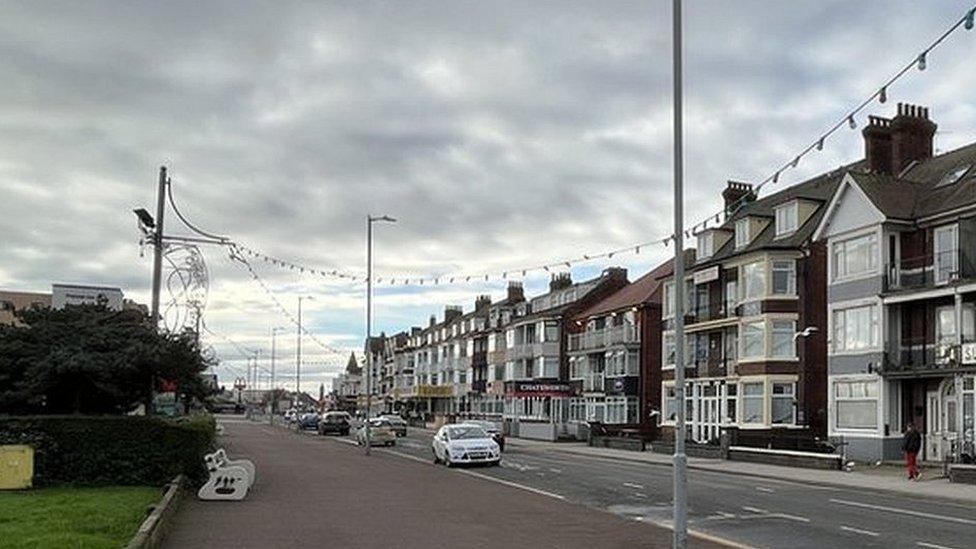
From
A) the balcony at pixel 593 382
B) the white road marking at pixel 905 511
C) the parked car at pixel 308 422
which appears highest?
the balcony at pixel 593 382

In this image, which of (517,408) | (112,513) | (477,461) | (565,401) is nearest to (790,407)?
(477,461)

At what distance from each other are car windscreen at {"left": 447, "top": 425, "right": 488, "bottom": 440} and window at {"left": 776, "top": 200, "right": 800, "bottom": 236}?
17.8m

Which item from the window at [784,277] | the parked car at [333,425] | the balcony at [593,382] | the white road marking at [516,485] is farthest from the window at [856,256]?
the parked car at [333,425]

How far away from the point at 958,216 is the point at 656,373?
96.1ft

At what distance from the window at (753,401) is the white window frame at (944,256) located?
448 inches

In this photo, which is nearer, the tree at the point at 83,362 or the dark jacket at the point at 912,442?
the tree at the point at 83,362

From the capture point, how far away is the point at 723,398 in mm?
49906

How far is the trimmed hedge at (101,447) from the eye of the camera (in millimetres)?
21609

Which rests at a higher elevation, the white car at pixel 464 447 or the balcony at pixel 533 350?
the balcony at pixel 533 350

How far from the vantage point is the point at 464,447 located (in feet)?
116

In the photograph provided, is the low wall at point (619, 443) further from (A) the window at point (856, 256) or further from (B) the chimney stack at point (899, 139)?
(B) the chimney stack at point (899, 139)

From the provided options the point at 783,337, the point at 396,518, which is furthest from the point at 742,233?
the point at 396,518

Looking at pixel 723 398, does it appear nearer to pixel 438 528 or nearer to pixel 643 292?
pixel 643 292

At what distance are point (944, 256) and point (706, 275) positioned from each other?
15.7 m
